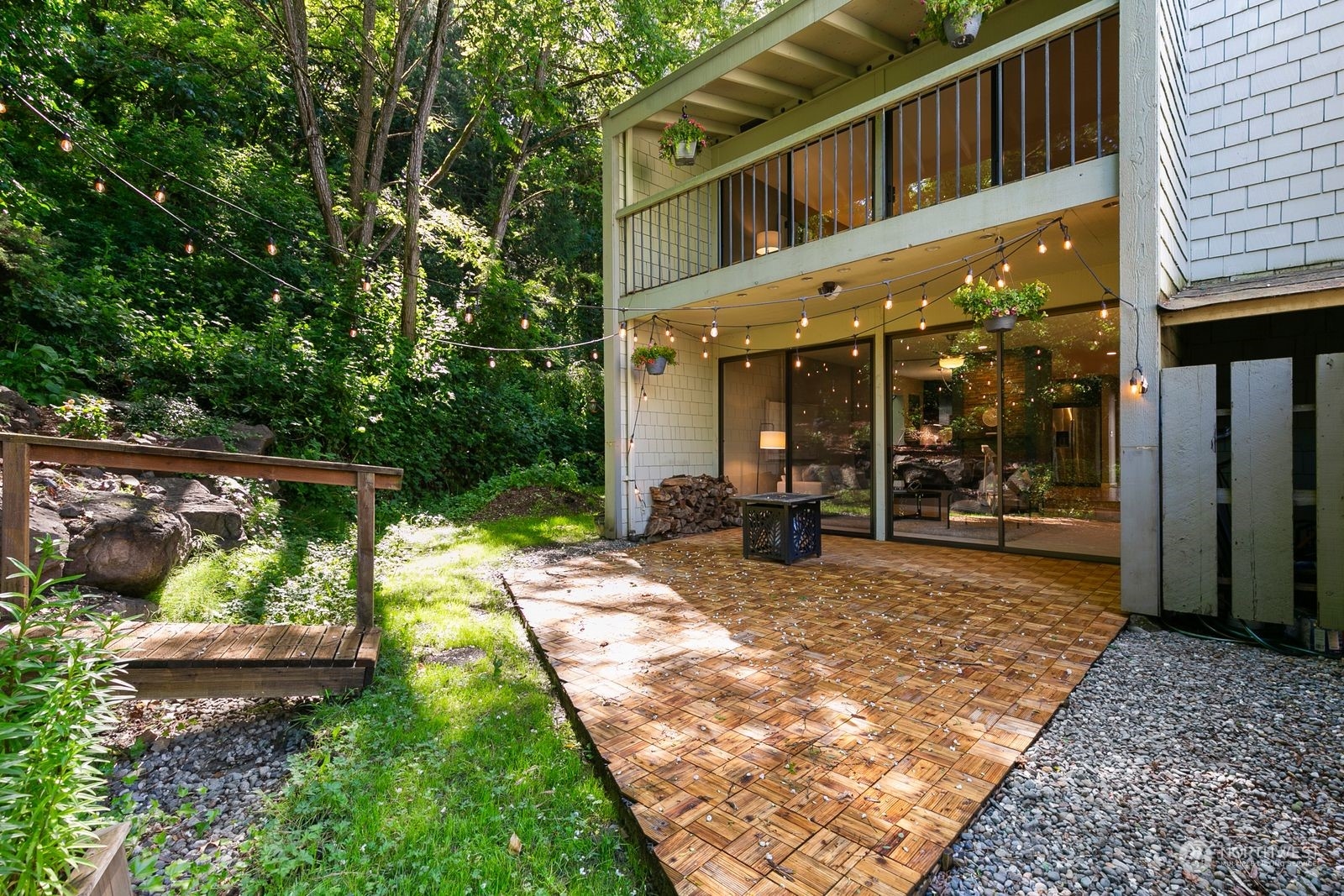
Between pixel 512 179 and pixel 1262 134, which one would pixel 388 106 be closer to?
pixel 512 179

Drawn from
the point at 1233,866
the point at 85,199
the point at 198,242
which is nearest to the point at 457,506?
the point at 198,242

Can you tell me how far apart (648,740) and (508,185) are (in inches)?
482

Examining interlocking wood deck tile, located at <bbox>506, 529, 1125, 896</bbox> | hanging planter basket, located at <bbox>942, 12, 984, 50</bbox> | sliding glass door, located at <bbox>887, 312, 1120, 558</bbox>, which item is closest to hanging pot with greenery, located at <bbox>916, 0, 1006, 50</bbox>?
hanging planter basket, located at <bbox>942, 12, 984, 50</bbox>

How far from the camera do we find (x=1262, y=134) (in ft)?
14.7

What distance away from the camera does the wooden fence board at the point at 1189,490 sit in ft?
12.2

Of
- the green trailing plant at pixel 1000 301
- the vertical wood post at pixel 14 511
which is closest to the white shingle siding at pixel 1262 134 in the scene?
the green trailing plant at pixel 1000 301

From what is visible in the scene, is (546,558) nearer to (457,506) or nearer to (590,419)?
(457,506)

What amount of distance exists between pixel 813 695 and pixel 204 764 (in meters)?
2.79

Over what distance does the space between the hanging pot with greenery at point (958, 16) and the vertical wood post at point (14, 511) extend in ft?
22.2

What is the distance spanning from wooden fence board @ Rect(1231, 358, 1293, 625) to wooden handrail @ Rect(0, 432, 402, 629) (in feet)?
17.2

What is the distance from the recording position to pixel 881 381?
7152mm

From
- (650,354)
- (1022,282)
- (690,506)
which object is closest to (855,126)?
(1022,282)

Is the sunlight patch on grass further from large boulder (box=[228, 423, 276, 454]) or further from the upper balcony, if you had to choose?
the upper balcony

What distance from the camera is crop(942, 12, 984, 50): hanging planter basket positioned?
4.82 meters
